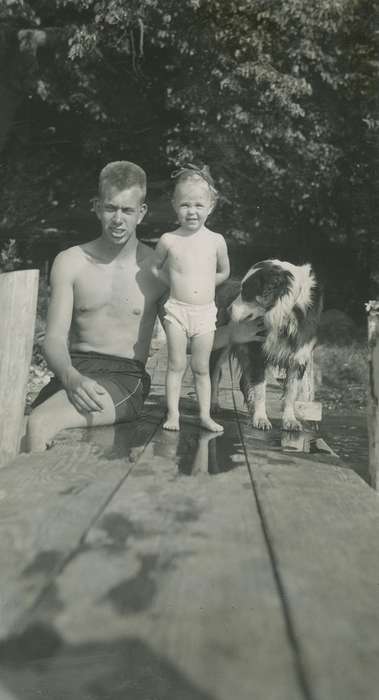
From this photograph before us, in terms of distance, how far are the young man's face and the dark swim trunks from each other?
0.61m

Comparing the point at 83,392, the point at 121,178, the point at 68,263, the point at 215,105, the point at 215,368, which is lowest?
the point at 83,392

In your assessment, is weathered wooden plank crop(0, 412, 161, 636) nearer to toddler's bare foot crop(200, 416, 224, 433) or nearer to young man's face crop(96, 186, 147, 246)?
toddler's bare foot crop(200, 416, 224, 433)

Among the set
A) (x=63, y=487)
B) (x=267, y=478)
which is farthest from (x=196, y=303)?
(x=63, y=487)

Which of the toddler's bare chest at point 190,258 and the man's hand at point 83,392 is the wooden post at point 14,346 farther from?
the toddler's bare chest at point 190,258

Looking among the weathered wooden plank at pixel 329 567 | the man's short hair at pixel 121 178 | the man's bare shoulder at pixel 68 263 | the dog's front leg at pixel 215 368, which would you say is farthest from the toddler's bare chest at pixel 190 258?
the weathered wooden plank at pixel 329 567

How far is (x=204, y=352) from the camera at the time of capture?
3777 mm

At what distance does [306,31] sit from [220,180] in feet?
11.5

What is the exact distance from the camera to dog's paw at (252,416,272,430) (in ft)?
12.9

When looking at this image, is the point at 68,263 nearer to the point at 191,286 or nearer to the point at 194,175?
the point at 191,286

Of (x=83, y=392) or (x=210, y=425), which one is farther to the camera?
(x=210, y=425)

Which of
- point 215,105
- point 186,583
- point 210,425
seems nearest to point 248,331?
point 210,425

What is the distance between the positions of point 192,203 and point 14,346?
114cm

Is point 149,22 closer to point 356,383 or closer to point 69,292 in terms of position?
point 356,383

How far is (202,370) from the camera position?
374cm
